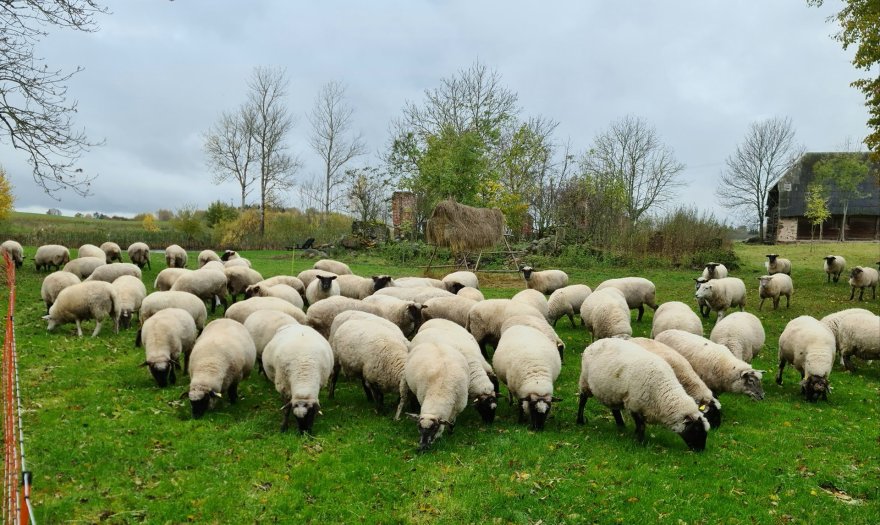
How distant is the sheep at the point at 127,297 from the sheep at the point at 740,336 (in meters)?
13.4

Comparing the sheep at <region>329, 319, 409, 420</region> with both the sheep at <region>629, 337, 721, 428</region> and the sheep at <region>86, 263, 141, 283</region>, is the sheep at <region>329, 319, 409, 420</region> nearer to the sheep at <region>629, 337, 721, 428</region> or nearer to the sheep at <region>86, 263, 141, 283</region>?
the sheep at <region>629, 337, 721, 428</region>

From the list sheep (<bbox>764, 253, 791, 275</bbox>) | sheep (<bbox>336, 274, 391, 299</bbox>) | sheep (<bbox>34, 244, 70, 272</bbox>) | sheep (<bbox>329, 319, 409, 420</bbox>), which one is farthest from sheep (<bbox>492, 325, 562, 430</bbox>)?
sheep (<bbox>34, 244, 70, 272</bbox>)

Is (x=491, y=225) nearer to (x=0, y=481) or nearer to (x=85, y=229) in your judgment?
(x=0, y=481)

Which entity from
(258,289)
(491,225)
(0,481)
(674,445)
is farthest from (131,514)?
(491,225)

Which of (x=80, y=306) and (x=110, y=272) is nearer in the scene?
(x=80, y=306)

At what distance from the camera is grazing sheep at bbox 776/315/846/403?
9.13m

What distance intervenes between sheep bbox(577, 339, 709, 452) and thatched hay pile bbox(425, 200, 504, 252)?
1597 cm

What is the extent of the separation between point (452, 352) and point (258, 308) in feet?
16.8

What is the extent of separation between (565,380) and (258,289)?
8.08 metres

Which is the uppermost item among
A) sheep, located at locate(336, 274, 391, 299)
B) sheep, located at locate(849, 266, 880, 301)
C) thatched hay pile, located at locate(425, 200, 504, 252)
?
thatched hay pile, located at locate(425, 200, 504, 252)

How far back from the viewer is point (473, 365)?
26.4 feet

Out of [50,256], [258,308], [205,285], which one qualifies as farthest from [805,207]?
[50,256]

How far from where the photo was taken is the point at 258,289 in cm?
1340

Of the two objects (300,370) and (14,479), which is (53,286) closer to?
(300,370)
